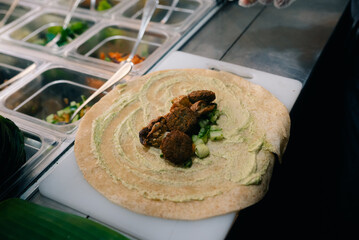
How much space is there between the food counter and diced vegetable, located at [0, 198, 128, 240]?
24cm

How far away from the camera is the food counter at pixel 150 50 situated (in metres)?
1.54

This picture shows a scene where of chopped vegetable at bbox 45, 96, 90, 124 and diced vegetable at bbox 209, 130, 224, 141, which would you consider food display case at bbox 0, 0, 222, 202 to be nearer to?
chopped vegetable at bbox 45, 96, 90, 124

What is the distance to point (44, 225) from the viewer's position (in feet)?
3.23

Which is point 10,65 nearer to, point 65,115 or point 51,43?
point 51,43

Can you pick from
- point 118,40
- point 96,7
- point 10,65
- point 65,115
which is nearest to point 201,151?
point 65,115

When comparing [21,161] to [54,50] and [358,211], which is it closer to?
[54,50]

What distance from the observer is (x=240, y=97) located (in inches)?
63.0

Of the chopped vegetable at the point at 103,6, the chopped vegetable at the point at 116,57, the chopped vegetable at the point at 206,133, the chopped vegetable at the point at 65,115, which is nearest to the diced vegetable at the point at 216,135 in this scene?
the chopped vegetable at the point at 206,133

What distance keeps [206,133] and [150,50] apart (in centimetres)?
110

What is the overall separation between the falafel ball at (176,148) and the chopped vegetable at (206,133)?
51 mm

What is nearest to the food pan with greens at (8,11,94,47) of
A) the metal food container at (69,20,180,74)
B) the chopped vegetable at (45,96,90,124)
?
the metal food container at (69,20,180,74)

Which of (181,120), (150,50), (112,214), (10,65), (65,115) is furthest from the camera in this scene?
(150,50)

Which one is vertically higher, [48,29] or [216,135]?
[48,29]

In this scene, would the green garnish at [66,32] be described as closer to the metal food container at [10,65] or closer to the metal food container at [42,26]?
the metal food container at [42,26]
